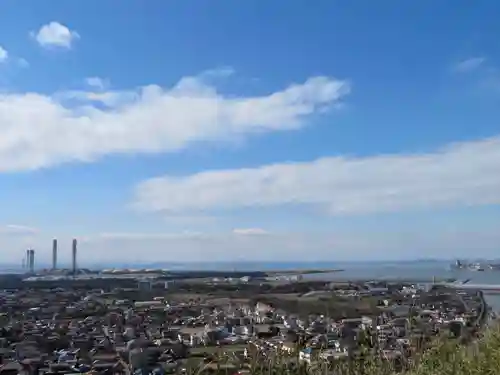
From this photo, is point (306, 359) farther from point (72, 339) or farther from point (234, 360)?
point (72, 339)

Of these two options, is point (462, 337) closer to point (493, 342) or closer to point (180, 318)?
point (493, 342)

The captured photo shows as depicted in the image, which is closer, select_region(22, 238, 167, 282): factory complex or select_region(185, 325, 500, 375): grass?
select_region(185, 325, 500, 375): grass

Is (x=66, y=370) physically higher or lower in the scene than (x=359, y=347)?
lower

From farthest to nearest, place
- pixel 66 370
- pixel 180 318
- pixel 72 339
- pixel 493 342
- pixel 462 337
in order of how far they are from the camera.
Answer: pixel 180 318
pixel 72 339
pixel 66 370
pixel 462 337
pixel 493 342

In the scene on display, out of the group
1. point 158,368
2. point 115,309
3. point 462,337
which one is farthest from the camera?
point 115,309

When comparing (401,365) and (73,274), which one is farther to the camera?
(73,274)

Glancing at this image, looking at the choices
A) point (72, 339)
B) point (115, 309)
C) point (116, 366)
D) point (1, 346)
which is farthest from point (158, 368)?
point (115, 309)

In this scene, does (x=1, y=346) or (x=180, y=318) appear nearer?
(x=1, y=346)

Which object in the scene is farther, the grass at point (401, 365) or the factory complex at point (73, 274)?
the factory complex at point (73, 274)
